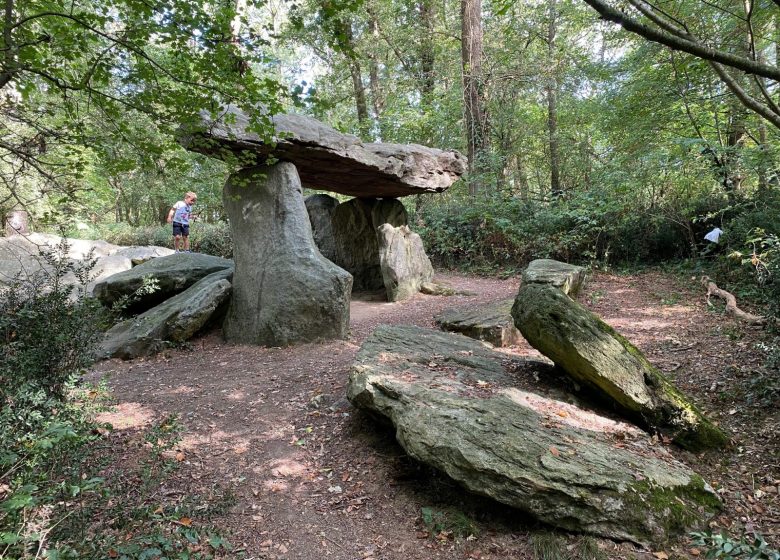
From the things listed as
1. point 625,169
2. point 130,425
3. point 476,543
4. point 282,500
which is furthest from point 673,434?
point 625,169

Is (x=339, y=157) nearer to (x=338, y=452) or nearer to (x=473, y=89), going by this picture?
(x=338, y=452)

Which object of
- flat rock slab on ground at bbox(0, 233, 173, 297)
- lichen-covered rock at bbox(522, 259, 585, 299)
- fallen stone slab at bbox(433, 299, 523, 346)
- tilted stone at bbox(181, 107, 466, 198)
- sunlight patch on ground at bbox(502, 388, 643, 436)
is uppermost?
tilted stone at bbox(181, 107, 466, 198)

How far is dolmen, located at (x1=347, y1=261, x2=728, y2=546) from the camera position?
8.51ft

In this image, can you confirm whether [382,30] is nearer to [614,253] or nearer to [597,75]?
[597,75]

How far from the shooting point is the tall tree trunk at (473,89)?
11742 millimetres

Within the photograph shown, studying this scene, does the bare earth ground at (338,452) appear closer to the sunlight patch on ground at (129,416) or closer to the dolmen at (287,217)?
the sunlight patch on ground at (129,416)

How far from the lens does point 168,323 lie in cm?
626

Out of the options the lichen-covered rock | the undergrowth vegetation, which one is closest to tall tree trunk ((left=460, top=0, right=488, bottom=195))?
the lichen-covered rock

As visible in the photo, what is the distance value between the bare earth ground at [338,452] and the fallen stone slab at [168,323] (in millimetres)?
250

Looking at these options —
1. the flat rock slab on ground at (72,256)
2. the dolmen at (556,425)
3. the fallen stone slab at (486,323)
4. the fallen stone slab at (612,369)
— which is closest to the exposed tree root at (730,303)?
the fallen stone slab at (612,369)

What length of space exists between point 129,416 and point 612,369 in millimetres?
4240

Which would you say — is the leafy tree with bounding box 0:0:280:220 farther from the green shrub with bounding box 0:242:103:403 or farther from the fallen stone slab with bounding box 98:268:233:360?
the fallen stone slab with bounding box 98:268:233:360

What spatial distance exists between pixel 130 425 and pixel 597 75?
37.4 ft

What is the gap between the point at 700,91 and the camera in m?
8.45
